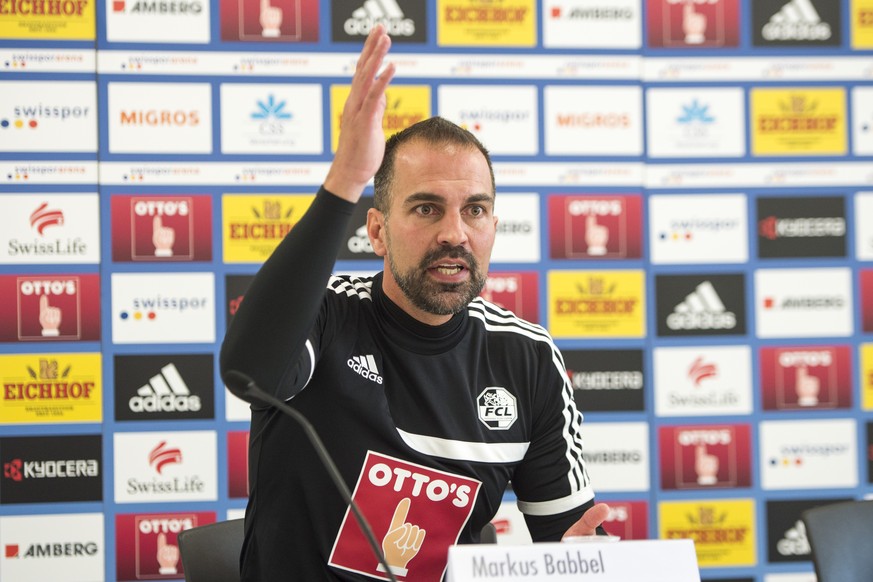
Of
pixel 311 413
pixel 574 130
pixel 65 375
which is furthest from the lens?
pixel 574 130

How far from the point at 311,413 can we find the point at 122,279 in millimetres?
1864

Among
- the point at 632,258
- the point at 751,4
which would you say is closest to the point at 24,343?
the point at 632,258

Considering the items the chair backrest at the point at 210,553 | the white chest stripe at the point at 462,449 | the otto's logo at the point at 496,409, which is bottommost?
the chair backrest at the point at 210,553

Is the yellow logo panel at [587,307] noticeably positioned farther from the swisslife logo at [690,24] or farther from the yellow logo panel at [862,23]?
Result: the yellow logo panel at [862,23]

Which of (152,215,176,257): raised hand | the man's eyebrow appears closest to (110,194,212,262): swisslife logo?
(152,215,176,257): raised hand

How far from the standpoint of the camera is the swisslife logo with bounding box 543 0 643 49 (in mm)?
3340

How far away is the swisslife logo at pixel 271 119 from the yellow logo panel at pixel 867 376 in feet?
7.41

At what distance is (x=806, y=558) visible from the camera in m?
3.37

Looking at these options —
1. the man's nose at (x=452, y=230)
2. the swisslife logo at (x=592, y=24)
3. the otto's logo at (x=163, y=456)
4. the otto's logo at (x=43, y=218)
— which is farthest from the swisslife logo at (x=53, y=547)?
the swisslife logo at (x=592, y=24)

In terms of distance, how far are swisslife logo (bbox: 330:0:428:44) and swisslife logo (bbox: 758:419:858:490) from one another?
2021mm

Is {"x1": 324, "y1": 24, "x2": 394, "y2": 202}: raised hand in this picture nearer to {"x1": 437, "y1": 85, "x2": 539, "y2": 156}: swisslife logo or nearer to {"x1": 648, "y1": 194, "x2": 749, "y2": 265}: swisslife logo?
{"x1": 437, "y1": 85, "x2": 539, "y2": 156}: swisslife logo

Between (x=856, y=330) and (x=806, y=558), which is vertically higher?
(x=856, y=330)

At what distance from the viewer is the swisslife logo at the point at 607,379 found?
3.29 meters

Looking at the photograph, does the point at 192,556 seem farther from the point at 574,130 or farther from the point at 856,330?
the point at 856,330
